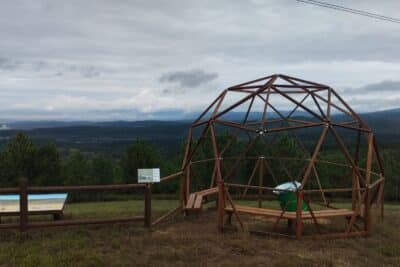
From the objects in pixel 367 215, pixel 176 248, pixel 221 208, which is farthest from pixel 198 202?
pixel 367 215

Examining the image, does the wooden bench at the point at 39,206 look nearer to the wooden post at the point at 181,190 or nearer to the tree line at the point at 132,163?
the wooden post at the point at 181,190

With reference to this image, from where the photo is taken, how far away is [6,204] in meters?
10.4

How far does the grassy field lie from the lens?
7.24 m

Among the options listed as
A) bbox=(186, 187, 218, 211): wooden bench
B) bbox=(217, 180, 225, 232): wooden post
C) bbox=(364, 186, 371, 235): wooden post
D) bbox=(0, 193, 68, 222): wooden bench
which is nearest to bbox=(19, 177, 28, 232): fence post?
bbox=(0, 193, 68, 222): wooden bench

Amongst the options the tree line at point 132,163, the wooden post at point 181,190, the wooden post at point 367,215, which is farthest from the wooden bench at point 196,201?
the tree line at point 132,163

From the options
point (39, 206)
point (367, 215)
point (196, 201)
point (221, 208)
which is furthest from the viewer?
point (196, 201)

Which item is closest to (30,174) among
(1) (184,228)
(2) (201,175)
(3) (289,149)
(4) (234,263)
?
(2) (201,175)

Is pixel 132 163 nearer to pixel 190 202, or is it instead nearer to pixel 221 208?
pixel 190 202

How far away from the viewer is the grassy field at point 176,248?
724cm

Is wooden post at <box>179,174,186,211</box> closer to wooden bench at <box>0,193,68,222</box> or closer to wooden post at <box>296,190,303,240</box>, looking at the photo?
wooden bench at <box>0,193,68,222</box>

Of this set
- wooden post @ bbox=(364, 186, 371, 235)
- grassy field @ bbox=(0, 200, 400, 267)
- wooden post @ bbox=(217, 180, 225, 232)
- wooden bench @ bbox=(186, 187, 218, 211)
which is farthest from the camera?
wooden bench @ bbox=(186, 187, 218, 211)

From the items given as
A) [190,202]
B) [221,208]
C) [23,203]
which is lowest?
[190,202]

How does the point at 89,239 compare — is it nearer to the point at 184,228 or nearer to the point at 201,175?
the point at 184,228

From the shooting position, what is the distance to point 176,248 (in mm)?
8070
